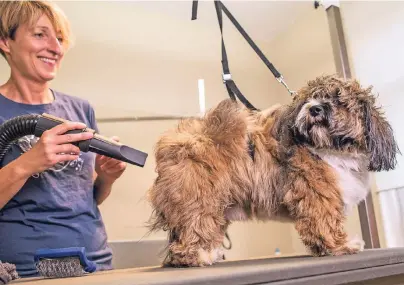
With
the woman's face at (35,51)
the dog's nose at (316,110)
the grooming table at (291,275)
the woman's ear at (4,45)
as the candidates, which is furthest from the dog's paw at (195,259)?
the woman's ear at (4,45)

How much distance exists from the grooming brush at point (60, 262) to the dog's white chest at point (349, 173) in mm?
589

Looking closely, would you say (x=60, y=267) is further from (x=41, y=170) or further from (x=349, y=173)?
(x=349, y=173)

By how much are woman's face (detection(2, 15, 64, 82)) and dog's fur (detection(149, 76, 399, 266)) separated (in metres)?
0.51

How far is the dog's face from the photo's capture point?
0.98 meters

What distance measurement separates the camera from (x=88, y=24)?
7.33 ft

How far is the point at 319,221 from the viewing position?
A: 94cm

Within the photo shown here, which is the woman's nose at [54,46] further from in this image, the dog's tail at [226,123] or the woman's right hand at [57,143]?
the dog's tail at [226,123]

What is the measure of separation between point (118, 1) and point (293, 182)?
1707mm

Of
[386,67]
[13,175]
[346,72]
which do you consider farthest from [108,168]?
[386,67]

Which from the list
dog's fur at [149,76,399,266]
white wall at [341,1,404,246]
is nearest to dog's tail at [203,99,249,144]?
dog's fur at [149,76,399,266]

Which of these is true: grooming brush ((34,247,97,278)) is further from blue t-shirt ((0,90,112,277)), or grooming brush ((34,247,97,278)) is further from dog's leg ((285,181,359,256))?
dog's leg ((285,181,359,256))

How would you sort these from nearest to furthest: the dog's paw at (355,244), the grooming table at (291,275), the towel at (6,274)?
the grooming table at (291,275) < the towel at (6,274) < the dog's paw at (355,244)

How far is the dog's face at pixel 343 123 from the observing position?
980mm

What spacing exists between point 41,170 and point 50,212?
192 millimetres
